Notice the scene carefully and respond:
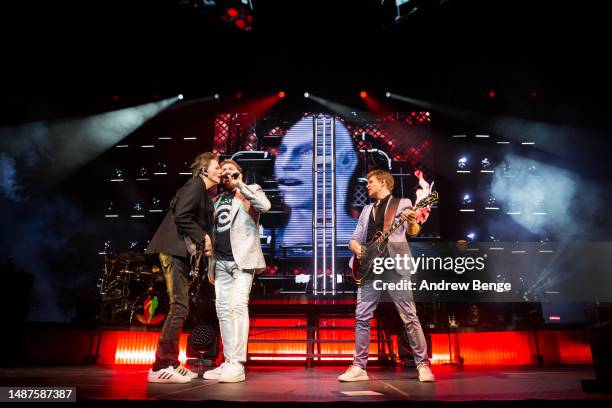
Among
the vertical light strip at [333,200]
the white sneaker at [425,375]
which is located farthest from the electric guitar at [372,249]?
the vertical light strip at [333,200]

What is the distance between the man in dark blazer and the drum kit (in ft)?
10.3

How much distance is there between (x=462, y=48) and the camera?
6723 mm

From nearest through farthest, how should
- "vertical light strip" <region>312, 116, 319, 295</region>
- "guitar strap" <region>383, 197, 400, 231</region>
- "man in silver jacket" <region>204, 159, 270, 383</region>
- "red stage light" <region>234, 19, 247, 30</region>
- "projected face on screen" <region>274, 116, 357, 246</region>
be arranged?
1. "man in silver jacket" <region>204, 159, 270, 383</region>
2. "guitar strap" <region>383, 197, 400, 231</region>
3. "red stage light" <region>234, 19, 247, 30</region>
4. "vertical light strip" <region>312, 116, 319, 295</region>
5. "projected face on screen" <region>274, 116, 357, 246</region>

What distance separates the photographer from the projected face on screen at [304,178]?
8.38 meters

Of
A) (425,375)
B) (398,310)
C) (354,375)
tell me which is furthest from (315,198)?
(425,375)

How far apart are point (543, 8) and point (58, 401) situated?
694cm

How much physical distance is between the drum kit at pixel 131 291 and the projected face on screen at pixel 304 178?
3.05 metres

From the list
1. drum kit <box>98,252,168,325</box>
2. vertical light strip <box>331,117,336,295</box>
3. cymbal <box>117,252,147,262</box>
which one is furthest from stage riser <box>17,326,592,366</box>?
vertical light strip <box>331,117,336,295</box>

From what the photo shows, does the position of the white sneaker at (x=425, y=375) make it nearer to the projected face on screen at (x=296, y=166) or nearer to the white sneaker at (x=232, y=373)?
the white sneaker at (x=232, y=373)

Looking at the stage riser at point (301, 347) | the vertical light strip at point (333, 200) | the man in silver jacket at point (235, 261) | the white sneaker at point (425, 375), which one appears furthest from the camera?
the vertical light strip at point (333, 200)

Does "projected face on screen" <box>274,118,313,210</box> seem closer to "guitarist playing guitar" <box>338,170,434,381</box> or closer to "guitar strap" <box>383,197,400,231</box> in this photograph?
"guitarist playing guitar" <box>338,170,434,381</box>

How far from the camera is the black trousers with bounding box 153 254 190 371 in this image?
2.76 metres

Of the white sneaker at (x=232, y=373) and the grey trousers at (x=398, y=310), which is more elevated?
the grey trousers at (x=398, y=310)

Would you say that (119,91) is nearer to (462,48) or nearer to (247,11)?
(247,11)
